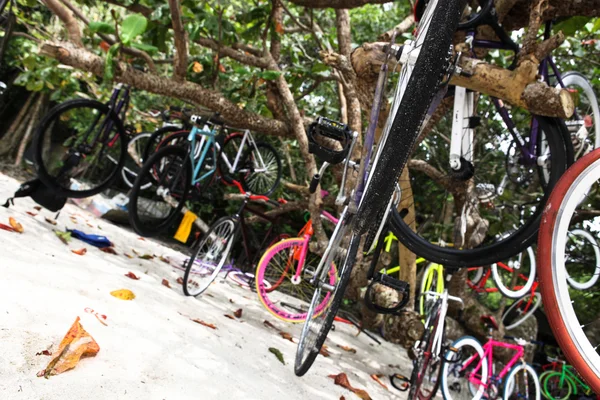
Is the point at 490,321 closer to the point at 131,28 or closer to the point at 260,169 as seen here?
the point at 260,169

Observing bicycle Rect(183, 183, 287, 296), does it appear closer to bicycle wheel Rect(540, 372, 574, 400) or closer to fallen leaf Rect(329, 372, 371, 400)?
fallen leaf Rect(329, 372, 371, 400)

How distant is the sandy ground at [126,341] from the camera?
149 centimetres

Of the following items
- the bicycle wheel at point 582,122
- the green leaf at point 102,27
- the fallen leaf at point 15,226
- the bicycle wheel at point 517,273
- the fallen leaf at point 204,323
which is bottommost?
the fallen leaf at point 204,323

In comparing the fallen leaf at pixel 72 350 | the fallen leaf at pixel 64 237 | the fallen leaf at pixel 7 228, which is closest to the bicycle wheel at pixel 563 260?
the fallen leaf at pixel 72 350

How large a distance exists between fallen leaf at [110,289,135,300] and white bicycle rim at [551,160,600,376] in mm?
2269

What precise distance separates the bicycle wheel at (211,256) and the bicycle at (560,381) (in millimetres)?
5070

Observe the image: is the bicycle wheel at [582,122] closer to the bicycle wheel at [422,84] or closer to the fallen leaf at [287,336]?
the bicycle wheel at [422,84]

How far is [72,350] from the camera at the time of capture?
1.57 metres

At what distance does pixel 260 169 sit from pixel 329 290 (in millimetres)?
3899

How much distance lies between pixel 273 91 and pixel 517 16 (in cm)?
275

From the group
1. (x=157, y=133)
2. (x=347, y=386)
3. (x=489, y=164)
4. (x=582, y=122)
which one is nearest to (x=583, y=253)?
(x=582, y=122)

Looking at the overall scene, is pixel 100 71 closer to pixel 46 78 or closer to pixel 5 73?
pixel 46 78

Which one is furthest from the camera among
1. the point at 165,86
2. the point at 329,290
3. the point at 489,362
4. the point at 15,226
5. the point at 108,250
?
the point at 489,362

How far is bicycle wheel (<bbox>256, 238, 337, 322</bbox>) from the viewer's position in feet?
13.4
